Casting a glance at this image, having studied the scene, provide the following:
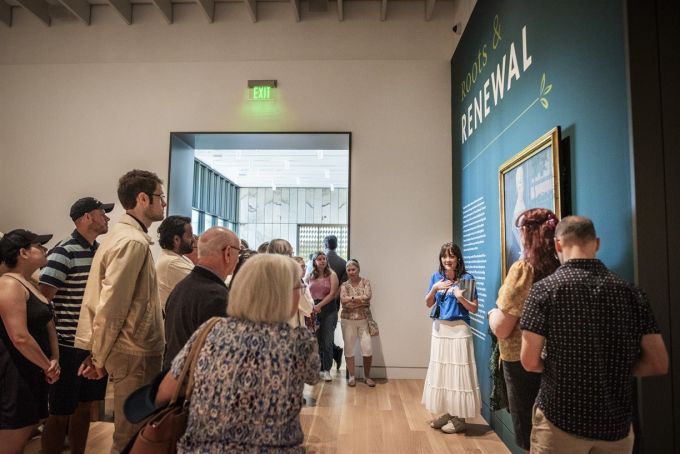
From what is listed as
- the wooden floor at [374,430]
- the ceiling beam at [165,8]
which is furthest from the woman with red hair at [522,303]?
the ceiling beam at [165,8]

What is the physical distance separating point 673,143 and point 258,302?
5.64 feet

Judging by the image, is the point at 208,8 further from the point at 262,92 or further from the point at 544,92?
the point at 544,92

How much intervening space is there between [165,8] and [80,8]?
1.11m

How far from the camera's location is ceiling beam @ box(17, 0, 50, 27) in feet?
18.3

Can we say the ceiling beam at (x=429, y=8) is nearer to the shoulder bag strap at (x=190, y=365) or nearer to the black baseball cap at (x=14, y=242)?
the black baseball cap at (x=14, y=242)

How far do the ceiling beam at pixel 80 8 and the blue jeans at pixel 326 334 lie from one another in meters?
4.87

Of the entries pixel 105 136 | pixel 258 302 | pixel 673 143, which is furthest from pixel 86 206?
pixel 105 136

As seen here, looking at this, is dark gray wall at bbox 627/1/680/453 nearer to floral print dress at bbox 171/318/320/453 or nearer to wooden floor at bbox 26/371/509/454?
floral print dress at bbox 171/318/320/453

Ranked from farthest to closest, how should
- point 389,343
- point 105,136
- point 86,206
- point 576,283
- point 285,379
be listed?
1. point 105,136
2. point 389,343
3. point 86,206
4. point 576,283
5. point 285,379

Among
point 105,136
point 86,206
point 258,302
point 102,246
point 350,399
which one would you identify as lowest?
point 350,399

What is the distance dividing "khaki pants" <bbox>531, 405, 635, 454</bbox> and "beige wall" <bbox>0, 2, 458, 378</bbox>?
12.8ft

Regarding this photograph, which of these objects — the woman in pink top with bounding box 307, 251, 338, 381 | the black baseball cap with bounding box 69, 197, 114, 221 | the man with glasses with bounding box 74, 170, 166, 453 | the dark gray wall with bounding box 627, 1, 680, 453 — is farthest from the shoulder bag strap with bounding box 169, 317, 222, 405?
the woman in pink top with bounding box 307, 251, 338, 381

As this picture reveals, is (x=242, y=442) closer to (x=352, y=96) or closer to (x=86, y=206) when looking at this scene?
(x=86, y=206)

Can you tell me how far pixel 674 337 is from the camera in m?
1.70
